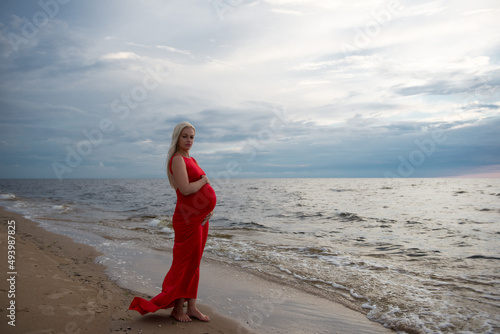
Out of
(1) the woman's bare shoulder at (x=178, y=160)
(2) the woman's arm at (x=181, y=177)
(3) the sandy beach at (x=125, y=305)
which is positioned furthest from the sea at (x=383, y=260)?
(1) the woman's bare shoulder at (x=178, y=160)

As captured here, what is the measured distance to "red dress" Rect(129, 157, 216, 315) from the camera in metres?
3.55

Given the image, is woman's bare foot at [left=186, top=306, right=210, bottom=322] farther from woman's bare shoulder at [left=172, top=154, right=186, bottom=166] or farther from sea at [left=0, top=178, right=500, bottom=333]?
sea at [left=0, top=178, right=500, bottom=333]

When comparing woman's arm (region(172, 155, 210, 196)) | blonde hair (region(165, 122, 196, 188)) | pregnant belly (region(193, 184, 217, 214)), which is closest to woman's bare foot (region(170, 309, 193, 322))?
pregnant belly (region(193, 184, 217, 214))

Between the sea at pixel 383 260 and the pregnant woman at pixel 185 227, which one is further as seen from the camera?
the sea at pixel 383 260

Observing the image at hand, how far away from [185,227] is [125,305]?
165 cm

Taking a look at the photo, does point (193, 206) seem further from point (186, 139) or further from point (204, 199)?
point (186, 139)

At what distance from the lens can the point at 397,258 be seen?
26.1ft

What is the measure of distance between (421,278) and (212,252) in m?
5.18

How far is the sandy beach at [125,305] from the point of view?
3.35 meters

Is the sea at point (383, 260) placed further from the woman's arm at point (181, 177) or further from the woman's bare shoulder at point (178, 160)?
the woman's bare shoulder at point (178, 160)

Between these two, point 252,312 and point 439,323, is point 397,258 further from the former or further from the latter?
point 252,312

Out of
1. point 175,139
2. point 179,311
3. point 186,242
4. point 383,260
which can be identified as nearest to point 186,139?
point 175,139

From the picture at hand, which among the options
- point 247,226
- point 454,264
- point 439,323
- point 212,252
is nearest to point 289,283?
point 439,323

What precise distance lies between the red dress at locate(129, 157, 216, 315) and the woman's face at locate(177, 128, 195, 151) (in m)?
0.16
